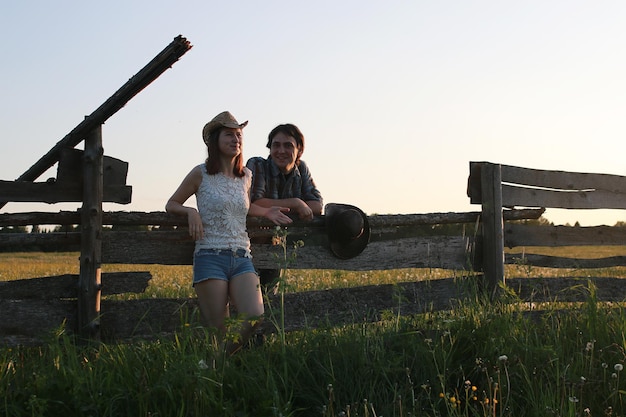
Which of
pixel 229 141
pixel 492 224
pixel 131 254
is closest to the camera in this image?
pixel 229 141

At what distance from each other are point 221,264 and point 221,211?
0.39 meters

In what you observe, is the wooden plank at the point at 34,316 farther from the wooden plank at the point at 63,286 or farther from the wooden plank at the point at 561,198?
the wooden plank at the point at 561,198

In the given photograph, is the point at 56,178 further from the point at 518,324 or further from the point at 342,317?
the point at 518,324

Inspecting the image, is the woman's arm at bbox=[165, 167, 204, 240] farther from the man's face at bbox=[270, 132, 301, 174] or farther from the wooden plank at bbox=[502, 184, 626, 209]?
the wooden plank at bbox=[502, 184, 626, 209]

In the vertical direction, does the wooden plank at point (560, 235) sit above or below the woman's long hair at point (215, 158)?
below

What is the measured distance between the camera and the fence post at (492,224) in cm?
774

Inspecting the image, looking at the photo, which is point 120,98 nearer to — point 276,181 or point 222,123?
point 222,123

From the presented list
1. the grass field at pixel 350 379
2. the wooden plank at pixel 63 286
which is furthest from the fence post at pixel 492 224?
the wooden plank at pixel 63 286

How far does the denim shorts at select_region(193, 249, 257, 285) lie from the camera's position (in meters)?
5.05

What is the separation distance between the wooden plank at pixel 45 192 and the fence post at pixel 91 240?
10 cm

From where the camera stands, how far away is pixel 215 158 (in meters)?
5.37

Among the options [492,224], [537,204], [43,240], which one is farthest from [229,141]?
[537,204]

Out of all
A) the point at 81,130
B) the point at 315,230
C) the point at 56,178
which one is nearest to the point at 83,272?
the point at 56,178

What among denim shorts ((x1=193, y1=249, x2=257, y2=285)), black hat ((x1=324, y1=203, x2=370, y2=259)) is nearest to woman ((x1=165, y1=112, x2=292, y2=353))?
denim shorts ((x1=193, y1=249, x2=257, y2=285))
